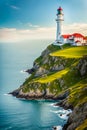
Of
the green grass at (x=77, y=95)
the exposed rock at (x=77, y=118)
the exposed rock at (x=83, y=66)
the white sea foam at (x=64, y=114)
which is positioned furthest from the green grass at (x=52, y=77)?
the exposed rock at (x=77, y=118)

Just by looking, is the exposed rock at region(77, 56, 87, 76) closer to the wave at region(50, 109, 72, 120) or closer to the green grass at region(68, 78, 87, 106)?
the green grass at region(68, 78, 87, 106)

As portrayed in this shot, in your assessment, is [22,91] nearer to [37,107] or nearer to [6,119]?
[37,107]

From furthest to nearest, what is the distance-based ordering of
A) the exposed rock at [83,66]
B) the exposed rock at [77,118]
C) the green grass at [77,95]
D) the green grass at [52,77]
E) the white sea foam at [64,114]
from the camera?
the green grass at [52,77] < the exposed rock at [83,66] < the green grass at [77,95] < the white sea foam at [64,114] < the exposed rock at [77,118]

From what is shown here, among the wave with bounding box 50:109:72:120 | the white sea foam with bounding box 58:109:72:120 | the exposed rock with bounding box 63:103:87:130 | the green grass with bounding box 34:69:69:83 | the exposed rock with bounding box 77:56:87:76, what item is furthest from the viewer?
the green grass with bounding box 34:69:69:83

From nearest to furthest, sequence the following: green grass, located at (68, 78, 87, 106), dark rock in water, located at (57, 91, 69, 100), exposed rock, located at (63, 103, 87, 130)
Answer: exposed rock, located at (63, 103, 87, 130)
green grass, located at (68, 78, 87, 106)
dark rock in water, located at (57, 91, 69, 100)

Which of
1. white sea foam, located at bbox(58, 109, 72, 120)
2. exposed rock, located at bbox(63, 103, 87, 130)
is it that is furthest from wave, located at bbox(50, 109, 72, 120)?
exposed rock, located at bbox(63, 103, 87, 130)

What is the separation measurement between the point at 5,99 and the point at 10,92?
16867 millimetres

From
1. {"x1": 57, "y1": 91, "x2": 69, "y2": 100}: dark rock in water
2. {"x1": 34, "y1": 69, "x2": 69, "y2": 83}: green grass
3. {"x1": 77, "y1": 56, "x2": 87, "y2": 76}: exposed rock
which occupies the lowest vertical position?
{"x1": 57, "y1": 91, "x2": 69, "y2": 100}: dark rock in water

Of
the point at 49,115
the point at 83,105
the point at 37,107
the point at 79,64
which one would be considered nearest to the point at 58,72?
the point at 79,64

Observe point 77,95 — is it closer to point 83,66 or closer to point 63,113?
point 63,113

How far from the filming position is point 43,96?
17200 centimetres

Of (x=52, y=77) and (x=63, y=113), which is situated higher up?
(x=52, y=77)

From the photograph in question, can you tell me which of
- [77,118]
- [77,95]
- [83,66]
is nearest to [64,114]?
[77,95]

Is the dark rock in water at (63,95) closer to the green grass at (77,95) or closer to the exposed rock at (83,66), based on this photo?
the green grass at (77,95)
